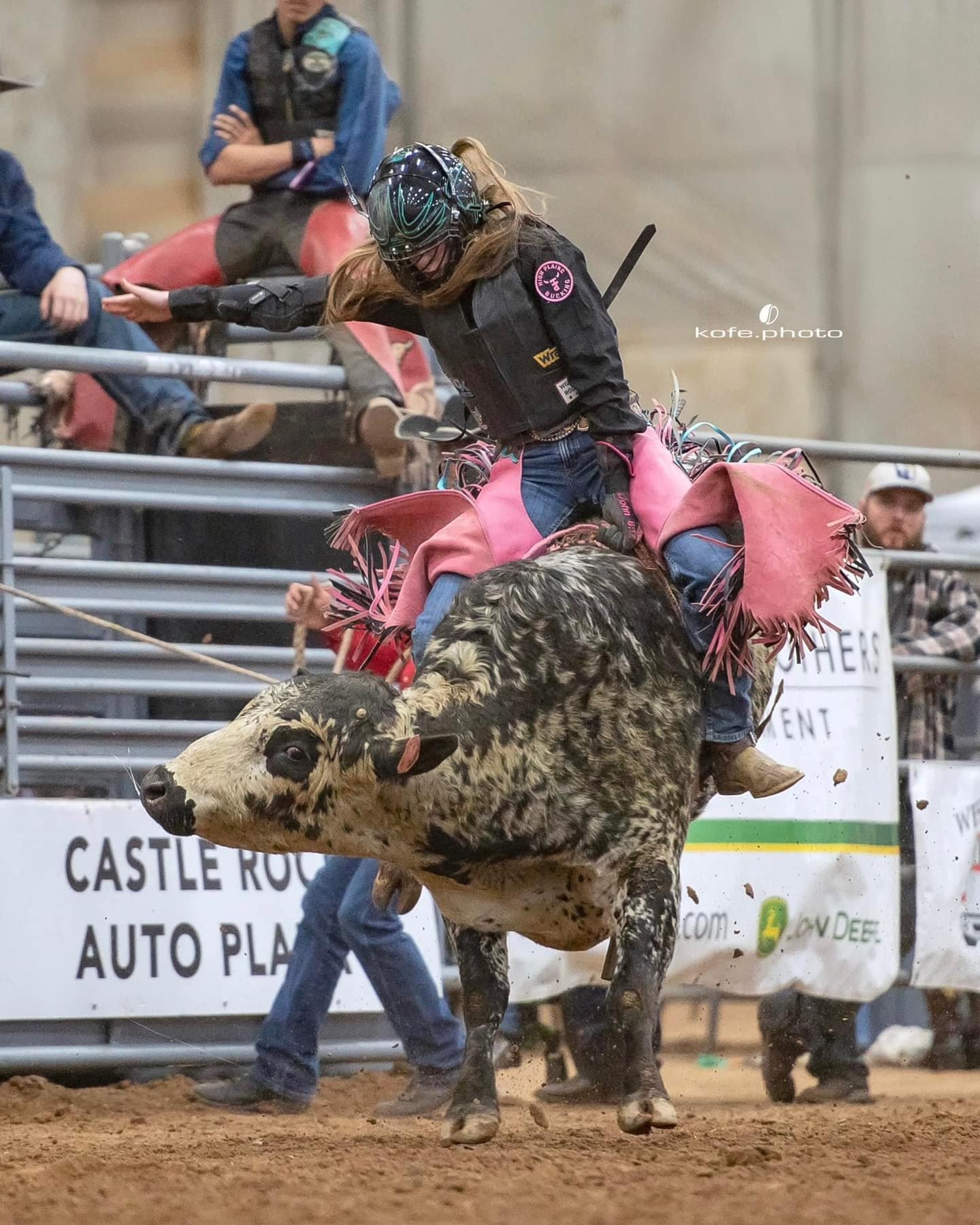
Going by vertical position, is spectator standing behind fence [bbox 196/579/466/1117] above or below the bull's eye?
below

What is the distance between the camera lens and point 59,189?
13.6 m

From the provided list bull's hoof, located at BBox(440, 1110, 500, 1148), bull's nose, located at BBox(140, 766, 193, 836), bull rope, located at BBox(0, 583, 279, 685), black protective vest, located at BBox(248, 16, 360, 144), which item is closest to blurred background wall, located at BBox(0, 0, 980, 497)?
black protective vest, located at BBox(248, 16, 360, 144)

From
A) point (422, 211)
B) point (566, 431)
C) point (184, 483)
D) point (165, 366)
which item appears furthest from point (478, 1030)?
point (165, 366)

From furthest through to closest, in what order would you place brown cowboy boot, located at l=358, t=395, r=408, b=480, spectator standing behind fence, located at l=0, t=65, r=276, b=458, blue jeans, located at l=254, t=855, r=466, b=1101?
brown cowboy boot, located at l=358, t=395, r=408, b=480 < spectator standing behind fence, located at l=0, t=65, r=276, b=458 < blue jeans, located at l=254, t=855, r=466, b=1101

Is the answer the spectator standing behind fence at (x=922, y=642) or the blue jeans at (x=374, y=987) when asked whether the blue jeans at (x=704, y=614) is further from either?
the spectator standing behind fence at (x=922, y=642)

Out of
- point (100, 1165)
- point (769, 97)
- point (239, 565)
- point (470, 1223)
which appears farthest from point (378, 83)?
point (769, 97)

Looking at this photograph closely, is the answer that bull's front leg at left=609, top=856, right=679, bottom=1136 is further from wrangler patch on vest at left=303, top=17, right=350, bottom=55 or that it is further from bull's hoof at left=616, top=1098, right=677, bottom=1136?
wrangler patch on vest at left=303, top=17, right=350, bottom=55

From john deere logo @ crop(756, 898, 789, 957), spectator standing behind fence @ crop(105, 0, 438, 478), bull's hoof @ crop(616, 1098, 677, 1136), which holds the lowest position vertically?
bull's hoof @ crop(616, 1098, 677, 1136)

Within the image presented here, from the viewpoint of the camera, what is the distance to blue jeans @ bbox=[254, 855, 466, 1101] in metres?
6.71

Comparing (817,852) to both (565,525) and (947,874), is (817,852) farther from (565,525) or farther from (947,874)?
(565,525)

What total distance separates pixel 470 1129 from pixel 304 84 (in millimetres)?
4597

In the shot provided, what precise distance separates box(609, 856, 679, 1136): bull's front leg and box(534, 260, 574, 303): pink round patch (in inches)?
58.0

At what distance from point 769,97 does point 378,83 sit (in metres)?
7.47

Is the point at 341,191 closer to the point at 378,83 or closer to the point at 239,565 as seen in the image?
the point at 378,83
